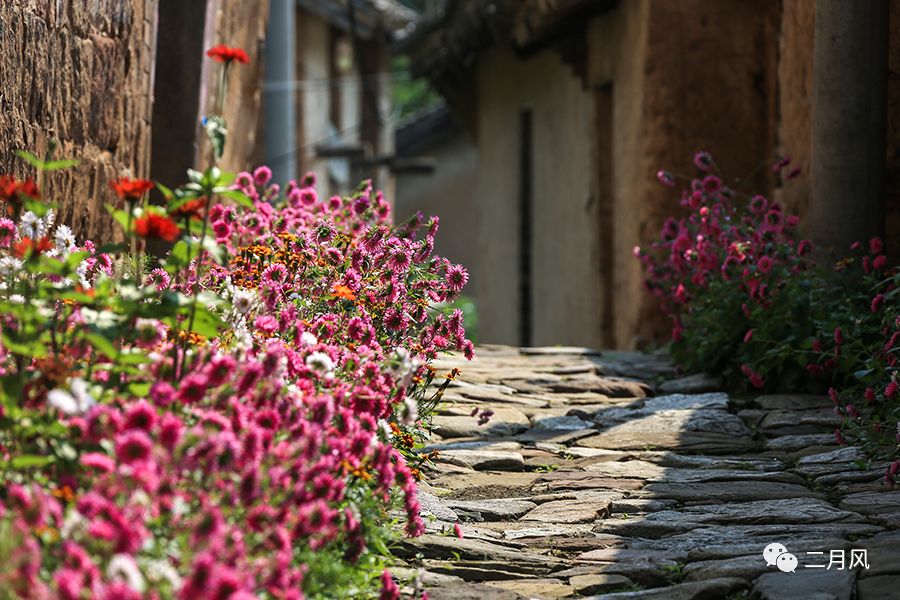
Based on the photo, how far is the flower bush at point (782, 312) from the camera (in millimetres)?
5035

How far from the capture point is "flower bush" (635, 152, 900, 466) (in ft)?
16.5

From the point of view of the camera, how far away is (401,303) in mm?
4602

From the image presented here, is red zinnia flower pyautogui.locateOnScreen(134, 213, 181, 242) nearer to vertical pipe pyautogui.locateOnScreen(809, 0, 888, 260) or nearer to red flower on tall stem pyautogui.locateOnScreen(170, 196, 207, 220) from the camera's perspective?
red flower on tall stem pyautogui.locateOnScreen(170, 196, 207, 220)

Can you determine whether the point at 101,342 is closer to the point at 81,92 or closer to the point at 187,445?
the point at 187,445

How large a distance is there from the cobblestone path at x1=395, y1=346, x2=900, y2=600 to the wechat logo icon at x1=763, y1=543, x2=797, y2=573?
3 centimetres

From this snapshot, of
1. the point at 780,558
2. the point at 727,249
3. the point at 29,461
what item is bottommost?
the point at 780,558

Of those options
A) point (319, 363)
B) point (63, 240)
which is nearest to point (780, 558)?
point (319, 363)

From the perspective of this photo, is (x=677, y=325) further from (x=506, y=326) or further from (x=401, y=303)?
(x=506, y=326)

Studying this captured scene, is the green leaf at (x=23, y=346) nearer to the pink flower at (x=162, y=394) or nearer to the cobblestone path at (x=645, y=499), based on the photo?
the pink flower at (x=162, y=394)

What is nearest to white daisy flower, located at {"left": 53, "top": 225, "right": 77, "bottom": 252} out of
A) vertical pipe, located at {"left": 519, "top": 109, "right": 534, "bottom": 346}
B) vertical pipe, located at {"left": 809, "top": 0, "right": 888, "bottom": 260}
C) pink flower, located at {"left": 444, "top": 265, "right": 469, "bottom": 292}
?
pink flower, located at {"left": 444, "top": 265, "right": 469, "bottom": 292}

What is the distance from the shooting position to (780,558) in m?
3.46

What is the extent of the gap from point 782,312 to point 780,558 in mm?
2714

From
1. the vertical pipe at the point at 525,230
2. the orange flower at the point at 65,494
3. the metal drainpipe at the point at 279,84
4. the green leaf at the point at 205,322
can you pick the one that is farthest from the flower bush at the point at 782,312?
the vertical pipe at the point at 525,230

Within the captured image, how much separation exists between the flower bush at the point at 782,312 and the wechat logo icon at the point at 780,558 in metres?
1.07
